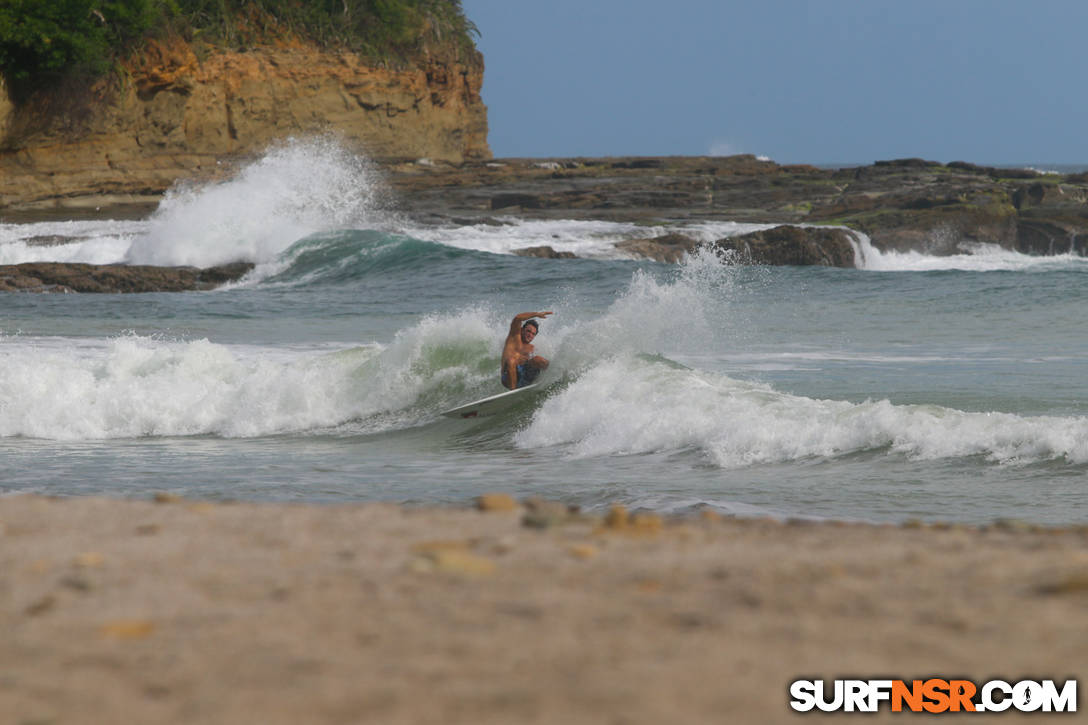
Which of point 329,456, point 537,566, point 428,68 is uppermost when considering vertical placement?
point 428,68

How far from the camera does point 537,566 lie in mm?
3434

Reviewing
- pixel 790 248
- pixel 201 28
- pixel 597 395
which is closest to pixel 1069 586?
pixel 597 395

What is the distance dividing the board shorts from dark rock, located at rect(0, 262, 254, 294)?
1323 centimetres

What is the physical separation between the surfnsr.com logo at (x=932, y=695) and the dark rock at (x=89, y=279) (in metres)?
21.3

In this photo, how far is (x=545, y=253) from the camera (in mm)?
27094

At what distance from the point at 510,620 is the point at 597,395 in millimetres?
7322


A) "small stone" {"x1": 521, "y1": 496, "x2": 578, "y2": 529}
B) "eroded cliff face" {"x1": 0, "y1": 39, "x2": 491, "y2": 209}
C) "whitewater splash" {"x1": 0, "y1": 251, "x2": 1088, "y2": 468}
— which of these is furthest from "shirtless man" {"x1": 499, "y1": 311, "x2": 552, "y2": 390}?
"eroded cliff face" {"x1": 0, "y1": 39, "x2": 491, "y2": 209}

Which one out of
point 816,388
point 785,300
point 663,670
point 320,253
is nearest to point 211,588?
point 663,670

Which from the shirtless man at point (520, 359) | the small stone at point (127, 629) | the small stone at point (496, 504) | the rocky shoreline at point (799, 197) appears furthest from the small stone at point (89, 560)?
the rocky shoreline at point (799, 197)

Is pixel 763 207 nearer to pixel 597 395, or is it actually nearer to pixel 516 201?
pixel 516 201

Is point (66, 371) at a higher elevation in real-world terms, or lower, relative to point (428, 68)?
lower

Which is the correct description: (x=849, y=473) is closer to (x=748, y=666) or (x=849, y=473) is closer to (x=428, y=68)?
(x=748, y=666)

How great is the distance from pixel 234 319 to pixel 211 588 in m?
16.7

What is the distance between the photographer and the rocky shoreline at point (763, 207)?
2662 centimetres
